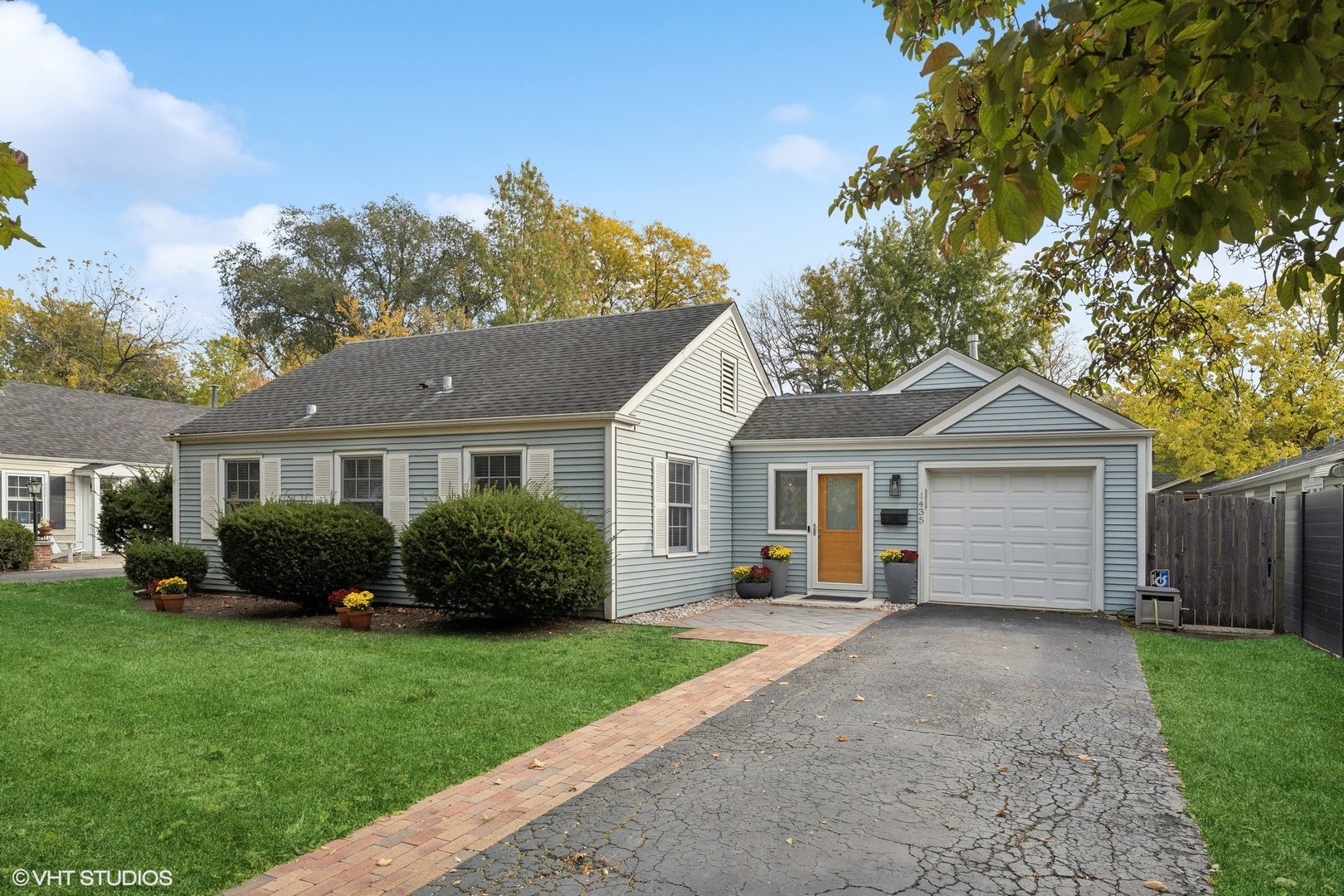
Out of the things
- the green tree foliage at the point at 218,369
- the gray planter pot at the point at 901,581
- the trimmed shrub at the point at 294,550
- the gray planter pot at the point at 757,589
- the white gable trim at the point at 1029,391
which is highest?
the green tree foliage at the point at 218,369

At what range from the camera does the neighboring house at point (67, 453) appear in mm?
20469

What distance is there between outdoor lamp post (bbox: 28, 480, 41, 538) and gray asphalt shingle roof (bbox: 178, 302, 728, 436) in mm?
7797

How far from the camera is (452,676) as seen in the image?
7762mm

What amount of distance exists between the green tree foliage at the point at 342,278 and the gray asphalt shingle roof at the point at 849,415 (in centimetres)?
2285

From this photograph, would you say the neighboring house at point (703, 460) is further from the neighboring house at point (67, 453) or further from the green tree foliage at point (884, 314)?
the green tree foliage at point (884, 314)

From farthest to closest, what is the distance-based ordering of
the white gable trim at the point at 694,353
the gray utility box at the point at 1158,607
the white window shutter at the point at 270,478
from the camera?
the white window shutter at the point at 270,478
the white gable trim at the point at 694,353
the gray utility box at the point at 1158,607

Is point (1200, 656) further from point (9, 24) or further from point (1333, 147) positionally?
point (9, 24)

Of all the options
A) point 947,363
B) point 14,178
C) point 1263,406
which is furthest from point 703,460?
point 1263,406

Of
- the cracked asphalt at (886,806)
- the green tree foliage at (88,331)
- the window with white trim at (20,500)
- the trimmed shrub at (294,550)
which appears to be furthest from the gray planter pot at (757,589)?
the green tree foliage at (88,331)

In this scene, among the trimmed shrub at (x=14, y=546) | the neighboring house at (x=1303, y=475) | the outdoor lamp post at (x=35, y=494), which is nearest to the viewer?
the neighboring house at (x=1303, y=475)

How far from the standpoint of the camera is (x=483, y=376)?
14422 millimetres

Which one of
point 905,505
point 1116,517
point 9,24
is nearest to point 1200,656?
point 1116,517

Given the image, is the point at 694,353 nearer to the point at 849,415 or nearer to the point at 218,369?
the point at 849,415

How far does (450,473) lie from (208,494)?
532 centimetres
